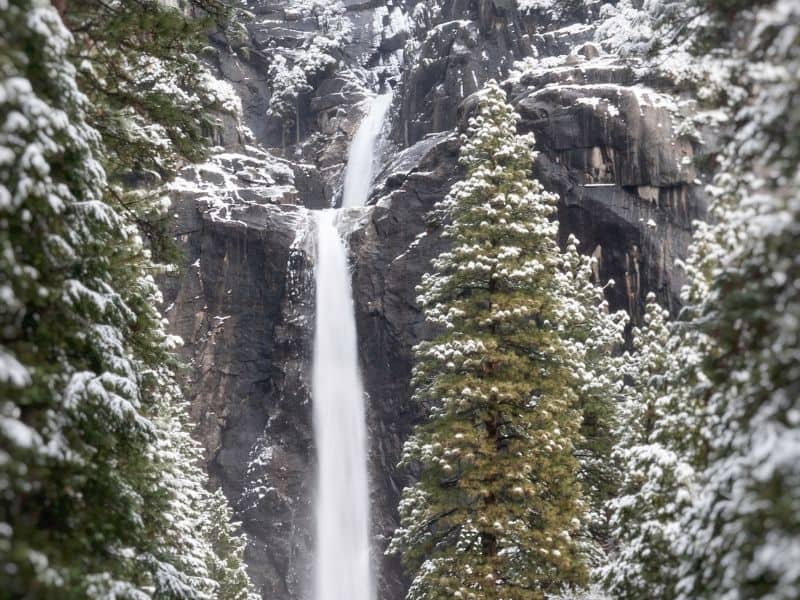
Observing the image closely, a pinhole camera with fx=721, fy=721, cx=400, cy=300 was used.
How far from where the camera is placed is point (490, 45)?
44906 millimetres

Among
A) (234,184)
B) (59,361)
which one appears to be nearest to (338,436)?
(234,184)

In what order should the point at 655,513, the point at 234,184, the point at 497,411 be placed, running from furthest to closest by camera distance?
the point at 234,184 → the point at 497,411 → the point at 655,513

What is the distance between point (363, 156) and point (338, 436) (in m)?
22.4

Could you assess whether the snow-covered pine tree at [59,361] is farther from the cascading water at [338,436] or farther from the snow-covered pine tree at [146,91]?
the cascading water at [338,436]

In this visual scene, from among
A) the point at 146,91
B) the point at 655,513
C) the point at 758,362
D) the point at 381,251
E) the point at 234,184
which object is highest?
the point at 234,184

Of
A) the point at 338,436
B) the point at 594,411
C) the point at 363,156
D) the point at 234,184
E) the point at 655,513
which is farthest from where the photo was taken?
the point at 363,156

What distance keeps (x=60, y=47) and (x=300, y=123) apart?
51048 millimetres

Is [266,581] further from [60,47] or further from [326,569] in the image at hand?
[60,47]

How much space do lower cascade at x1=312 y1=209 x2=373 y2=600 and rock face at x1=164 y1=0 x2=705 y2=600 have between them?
0.56 m

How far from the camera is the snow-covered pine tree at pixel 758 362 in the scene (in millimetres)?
4418

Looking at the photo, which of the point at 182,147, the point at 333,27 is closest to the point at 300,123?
the point at 333,27

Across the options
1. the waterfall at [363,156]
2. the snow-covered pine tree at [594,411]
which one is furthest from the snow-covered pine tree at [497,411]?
the waterfall at [363,156]

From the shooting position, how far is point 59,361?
20.5 ft

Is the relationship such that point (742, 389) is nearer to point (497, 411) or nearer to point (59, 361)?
point (59, 361)
